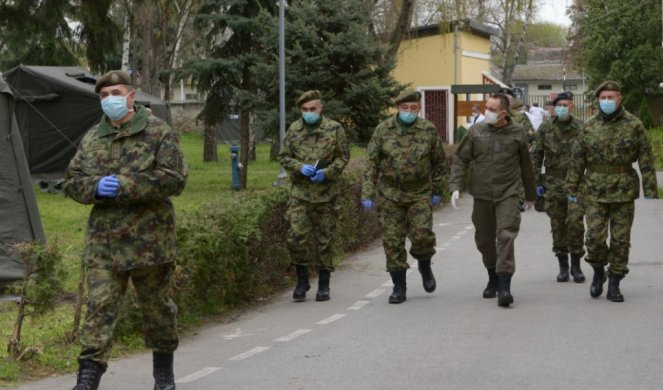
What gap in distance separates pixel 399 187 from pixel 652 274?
3.34 meters

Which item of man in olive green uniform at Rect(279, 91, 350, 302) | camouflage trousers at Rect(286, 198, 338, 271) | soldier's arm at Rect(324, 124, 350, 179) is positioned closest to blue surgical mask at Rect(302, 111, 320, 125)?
man in olive green uniform at Rect(279, 91, 350, 302)

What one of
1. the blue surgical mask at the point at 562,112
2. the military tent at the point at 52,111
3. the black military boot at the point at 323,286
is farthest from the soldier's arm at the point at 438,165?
the military tent at the point at 52,111

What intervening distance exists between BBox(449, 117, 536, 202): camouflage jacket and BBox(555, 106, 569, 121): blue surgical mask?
1523 millimetres

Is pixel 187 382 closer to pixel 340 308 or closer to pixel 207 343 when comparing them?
pixel 207 343

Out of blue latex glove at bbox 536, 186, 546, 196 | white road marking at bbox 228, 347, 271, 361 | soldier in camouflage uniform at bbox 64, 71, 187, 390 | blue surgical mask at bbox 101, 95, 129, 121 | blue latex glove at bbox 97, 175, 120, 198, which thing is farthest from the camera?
blue latex glove at bbox 536, 186, 546, 196

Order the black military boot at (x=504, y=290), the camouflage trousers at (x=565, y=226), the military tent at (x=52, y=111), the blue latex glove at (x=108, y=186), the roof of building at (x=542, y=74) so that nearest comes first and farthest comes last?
the blue latex glove at (x=108, y=186) < the black military boot at (x=504, y=290) < the camouflage trousers at (x=565, y=226) < the military tent at (x=52, y=111) < the roof of building at (x=542, y=74)

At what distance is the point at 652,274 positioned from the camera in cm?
1283

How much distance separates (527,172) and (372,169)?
4.62 ft

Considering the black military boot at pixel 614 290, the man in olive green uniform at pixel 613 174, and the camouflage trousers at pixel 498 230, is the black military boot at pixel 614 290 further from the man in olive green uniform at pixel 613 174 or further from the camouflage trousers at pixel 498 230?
the camouflage trousers at pixel 498 230

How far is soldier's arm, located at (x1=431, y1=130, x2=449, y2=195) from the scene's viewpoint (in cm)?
1116

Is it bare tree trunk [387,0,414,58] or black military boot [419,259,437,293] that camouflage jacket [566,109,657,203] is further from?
bare tree trunk [387,0,414,58]

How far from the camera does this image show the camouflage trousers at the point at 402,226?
440 inches

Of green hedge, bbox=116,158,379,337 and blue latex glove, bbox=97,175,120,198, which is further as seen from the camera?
green hedge, bbox=116,158,379,337

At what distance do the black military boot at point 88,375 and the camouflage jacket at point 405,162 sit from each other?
4.60 metres
